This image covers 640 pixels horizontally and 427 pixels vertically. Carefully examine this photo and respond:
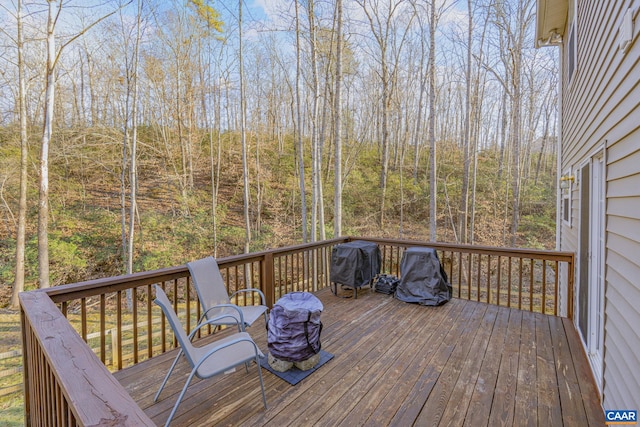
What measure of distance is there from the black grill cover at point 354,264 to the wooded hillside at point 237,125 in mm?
1895

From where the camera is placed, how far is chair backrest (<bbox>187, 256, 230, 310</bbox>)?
2.83 m

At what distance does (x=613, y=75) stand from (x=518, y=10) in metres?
A: 9.89

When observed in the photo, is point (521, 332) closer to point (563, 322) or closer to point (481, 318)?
point (481, 318)

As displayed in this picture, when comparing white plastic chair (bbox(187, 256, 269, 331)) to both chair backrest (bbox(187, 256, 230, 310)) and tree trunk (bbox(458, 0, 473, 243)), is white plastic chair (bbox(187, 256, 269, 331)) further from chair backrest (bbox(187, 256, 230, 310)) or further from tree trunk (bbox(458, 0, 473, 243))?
tree trunk (bbox(458, 0, 473, 243))

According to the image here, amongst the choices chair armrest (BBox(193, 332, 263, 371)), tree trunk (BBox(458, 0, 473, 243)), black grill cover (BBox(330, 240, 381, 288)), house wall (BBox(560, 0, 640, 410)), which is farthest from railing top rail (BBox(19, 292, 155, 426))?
tree trunk (BBox(458, 0, 473, 243))

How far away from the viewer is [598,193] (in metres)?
2.50

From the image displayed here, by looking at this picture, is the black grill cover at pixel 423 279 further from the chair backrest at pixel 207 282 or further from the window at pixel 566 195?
the chair backrest at pixel 207 282

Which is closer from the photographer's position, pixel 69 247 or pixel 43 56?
pixel 43 56

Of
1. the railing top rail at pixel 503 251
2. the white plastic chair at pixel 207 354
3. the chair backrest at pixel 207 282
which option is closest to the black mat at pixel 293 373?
the white plastic chair at pixel 207 354

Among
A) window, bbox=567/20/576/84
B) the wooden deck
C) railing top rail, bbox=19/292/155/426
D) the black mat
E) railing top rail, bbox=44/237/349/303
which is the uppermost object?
window, bbox=567/20/576/84

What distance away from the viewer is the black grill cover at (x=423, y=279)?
4.12 metres

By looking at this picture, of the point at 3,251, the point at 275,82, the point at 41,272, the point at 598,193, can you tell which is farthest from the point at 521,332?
the point at 275,82

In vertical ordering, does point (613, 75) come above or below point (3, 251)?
above

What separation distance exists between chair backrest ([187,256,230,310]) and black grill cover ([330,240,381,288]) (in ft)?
6.32
